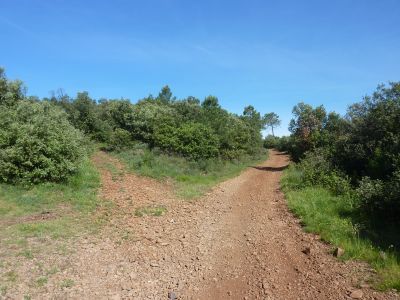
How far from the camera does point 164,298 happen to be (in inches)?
227

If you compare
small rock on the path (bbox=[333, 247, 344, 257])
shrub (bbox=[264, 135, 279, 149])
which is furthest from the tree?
small rock on the path (bbox=[333, 247, 344, 257])

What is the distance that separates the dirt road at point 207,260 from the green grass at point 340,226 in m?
0.30

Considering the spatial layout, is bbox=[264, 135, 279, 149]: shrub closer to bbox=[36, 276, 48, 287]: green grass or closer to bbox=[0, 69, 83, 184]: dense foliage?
bbox=[0, 69, 83, 184]: dense foliage

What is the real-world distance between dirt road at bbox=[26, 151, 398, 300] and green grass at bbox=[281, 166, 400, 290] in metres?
0.30

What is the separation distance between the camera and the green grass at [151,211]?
10.7 metres

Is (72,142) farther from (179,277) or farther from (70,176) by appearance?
(179,277)

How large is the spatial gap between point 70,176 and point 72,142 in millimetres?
1377

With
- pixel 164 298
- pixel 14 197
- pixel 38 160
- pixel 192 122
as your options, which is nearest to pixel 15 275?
pixel 164 298

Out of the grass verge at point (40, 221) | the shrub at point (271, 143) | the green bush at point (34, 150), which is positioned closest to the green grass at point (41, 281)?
the grass verge at point (40, 221)

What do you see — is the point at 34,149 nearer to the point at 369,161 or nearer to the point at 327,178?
the point at 327,178

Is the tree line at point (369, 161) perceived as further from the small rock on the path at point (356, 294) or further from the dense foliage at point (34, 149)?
the dense foliage at point (34, 149)

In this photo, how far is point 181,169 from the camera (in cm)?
1886

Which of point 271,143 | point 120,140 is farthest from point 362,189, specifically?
point 271,143

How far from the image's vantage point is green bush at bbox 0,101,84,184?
1212cm
